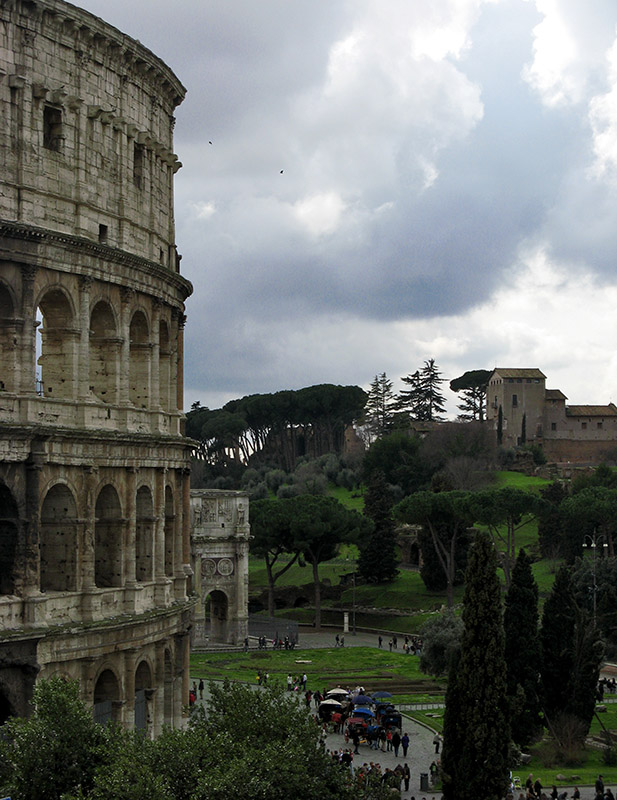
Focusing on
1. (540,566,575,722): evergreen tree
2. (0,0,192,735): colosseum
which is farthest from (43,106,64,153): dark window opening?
(540,566,575,722): evergreen tree

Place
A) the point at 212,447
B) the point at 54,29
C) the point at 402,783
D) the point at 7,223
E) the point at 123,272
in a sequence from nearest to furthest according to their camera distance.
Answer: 1. the point at 7,223
2. the point at 54,29
3. the point at 123,272
4. the point at 402,783
5. the point at 212,447

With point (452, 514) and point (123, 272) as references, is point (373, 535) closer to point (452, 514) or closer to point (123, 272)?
point (452, 514)

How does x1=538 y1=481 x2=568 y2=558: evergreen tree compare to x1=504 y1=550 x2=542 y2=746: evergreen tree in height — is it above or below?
above

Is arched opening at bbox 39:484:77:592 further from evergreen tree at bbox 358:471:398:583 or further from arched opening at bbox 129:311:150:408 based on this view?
evergreen tree at bbox 358:471:398:583

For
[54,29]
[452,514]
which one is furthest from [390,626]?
[54,29]

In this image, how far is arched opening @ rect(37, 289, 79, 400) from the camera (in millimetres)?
29266

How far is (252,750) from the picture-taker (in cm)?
2136

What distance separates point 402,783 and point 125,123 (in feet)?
62.8

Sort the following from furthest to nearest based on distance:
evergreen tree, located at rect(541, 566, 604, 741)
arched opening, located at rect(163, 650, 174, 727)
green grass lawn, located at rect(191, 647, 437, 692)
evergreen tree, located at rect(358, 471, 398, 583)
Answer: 1. evergreen tree, located at rect(358, 471, 398, 583)
2. green grass lawn, located at rect(191, 647, 437, 692)
3. evergreen tree, located at rect(541, 566, 604, 741)
4. arched opening, located at rect(163, 650, 174, 727)

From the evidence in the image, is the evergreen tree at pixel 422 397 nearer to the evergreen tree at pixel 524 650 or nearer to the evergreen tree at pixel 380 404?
the evergreen tree at pixel 380 404

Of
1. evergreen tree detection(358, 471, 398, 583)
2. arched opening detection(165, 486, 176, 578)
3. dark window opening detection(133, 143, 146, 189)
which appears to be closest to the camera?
dark window opening detection(133, 143, 146, 189)

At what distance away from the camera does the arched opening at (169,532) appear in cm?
3444

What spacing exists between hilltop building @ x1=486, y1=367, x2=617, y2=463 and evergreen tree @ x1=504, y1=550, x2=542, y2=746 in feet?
304

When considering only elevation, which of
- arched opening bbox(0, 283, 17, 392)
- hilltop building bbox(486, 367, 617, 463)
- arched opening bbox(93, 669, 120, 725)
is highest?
hilltop building bbox(486, 367, 617, 463)
